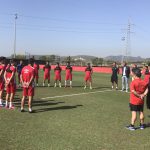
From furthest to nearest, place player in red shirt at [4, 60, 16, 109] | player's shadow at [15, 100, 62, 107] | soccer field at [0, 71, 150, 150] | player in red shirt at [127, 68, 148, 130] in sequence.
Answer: player's shadow at [15, 100, 62, 107] < player in red shirt at [4, 60, 16, 109] < player in red shirt at [127, 68, 148, 130] < soccer field at [0, 71, 150, 150]

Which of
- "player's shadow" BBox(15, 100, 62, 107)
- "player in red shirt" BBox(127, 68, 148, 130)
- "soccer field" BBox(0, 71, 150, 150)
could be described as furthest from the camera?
"player's shadow" BBox(15, 100, 62, 107)

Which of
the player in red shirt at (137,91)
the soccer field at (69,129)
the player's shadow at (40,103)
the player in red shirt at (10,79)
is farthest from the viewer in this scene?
the player's shadow at (40,103)

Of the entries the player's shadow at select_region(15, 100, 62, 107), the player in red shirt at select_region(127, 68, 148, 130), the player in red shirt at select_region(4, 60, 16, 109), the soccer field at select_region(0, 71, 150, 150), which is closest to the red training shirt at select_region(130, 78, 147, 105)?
the player in red shirt at select_region(127, 68, 148, 130)

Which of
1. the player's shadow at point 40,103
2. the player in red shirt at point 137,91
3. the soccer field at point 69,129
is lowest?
the soccer field at point 69,129

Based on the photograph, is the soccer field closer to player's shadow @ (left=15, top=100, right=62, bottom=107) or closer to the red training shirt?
player's shadow @ (left=15, top=100, right=62, bottom=107)

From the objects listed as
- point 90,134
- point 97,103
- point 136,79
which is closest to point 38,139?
point 90,134

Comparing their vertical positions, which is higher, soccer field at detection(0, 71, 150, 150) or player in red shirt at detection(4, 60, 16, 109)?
player in red shirt at detection(4, 60, 16, 109)

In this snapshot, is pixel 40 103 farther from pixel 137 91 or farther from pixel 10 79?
pixel 137 91

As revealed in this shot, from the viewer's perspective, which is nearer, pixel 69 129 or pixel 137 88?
pixel 69 129

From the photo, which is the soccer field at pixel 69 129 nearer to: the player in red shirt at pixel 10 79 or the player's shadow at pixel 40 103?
the player's shadow at pixel 40 103

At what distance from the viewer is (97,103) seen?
1504cm

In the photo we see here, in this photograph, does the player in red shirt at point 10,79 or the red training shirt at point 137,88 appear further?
Answer: the player in red shirt at point 10,79

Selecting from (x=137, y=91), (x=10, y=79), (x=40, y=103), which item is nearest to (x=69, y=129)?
(x=137, y=91)

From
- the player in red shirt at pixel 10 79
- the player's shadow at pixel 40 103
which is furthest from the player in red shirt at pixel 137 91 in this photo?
the player's shadow at pixel 40 103
